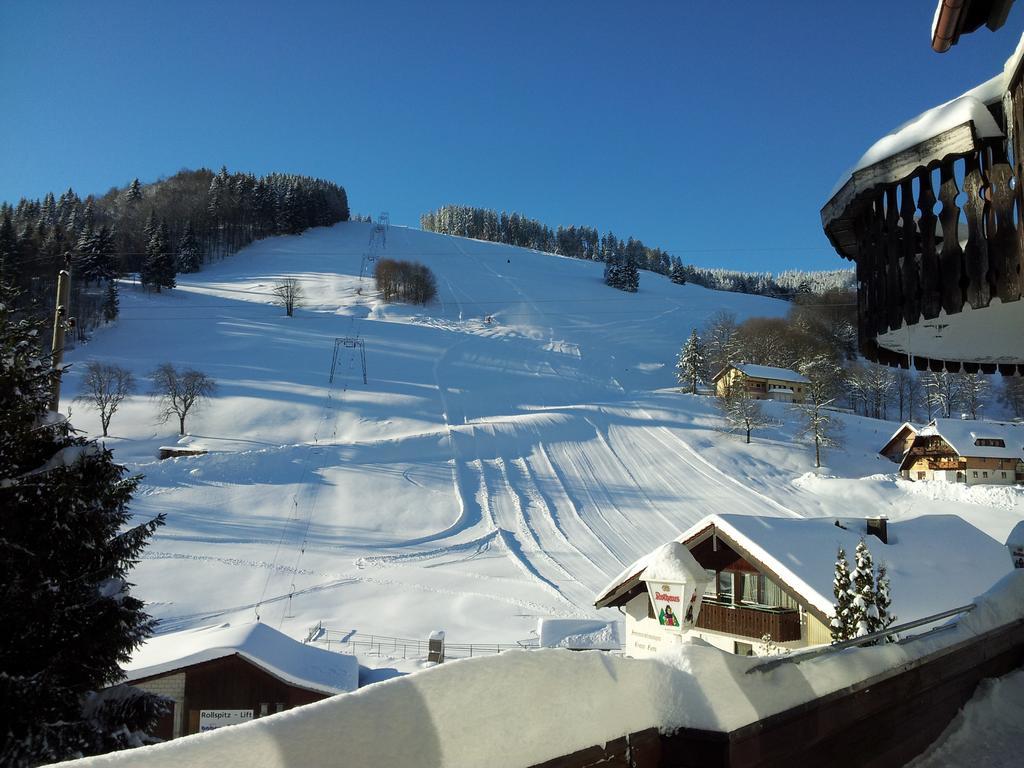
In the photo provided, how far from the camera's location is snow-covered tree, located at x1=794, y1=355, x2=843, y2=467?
44.5 meters

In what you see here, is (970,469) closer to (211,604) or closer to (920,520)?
(920,520)

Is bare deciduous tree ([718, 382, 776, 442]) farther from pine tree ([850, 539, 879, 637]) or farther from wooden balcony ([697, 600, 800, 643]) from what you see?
pine tree ([850, 539, 879, 637])

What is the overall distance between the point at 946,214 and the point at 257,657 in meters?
15.0

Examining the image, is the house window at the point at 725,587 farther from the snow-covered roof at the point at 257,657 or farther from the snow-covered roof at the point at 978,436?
the snow-covered roof at the point at 978,436

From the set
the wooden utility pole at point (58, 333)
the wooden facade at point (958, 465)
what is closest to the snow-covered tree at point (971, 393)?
the wooden facade at point (958, 465)

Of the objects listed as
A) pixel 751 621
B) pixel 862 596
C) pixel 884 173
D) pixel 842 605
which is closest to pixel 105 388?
pixel 751 621

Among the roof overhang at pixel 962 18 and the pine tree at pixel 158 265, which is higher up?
the pine tree at pixel 158 265

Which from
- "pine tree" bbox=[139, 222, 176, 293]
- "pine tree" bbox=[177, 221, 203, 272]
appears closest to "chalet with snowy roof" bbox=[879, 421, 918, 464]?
"pine tree" bbox=[139, 222, 176, 293]

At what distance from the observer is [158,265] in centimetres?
6950

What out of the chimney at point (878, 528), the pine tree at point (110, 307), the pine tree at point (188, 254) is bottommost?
the chimney at point (878, 528)

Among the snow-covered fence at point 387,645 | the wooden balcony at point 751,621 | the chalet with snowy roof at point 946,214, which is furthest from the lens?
the snow-covered fence at point 387,645

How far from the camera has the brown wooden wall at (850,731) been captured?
1.69 metres

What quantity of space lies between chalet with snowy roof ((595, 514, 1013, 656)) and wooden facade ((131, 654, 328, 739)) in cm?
764

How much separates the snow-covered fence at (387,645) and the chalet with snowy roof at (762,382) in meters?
40.9
